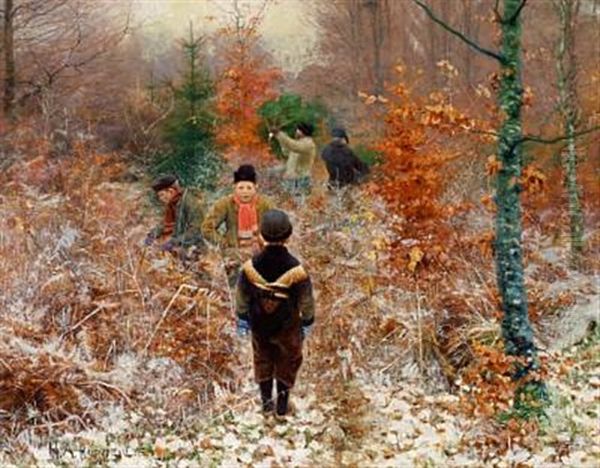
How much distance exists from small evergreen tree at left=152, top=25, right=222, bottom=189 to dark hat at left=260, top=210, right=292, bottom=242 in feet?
24.9

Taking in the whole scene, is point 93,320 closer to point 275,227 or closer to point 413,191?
point 275,227

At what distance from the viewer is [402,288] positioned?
9516mm

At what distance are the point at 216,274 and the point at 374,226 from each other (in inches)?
162

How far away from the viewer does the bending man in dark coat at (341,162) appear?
43.9ft

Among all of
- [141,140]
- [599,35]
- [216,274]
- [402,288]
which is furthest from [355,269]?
[599,35]

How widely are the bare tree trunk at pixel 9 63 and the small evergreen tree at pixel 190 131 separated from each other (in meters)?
3.92

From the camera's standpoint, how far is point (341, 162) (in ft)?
43.9

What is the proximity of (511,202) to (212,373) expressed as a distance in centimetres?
281

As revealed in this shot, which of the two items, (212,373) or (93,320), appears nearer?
(212,373)

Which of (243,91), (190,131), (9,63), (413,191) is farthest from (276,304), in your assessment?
(9,63)

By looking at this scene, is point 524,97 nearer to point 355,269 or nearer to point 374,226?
point 355,269

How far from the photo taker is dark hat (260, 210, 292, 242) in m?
6.17

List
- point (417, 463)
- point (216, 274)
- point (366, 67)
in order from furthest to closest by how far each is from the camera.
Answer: point (366, 67) → point (216, 274) → point (417, 463)

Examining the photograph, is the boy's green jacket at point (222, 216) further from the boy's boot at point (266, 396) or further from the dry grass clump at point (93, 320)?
the boy's boot at point (266, 396)
